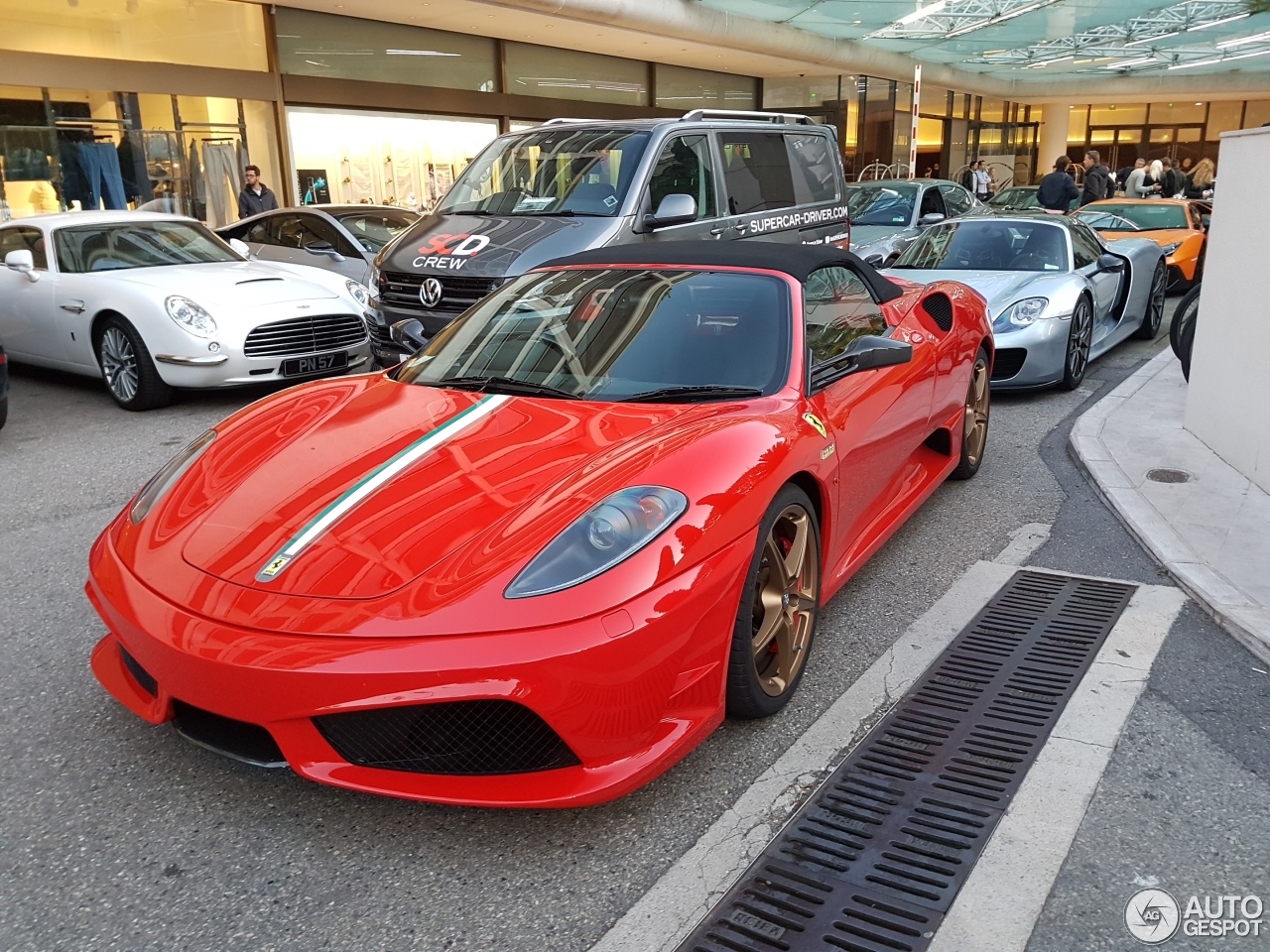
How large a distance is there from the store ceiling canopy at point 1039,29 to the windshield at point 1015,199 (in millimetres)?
3249

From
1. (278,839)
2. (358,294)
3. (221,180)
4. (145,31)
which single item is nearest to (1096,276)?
(358,294)

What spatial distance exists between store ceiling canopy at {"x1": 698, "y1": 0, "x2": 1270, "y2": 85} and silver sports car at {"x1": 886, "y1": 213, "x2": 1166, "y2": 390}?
10.3 meters

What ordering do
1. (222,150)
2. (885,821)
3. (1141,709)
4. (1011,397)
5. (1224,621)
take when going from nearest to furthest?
(885,821) → (1141,709) → (1224,621) → (1011,397) → (222,150)

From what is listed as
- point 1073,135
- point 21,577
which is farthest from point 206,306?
point 1073,135

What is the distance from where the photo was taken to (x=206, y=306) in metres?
7.41

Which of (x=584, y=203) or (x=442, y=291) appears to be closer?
(x=442, y=291)

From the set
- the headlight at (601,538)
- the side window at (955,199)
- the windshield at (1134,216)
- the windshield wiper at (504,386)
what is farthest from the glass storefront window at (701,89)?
the headlight at (601,538)

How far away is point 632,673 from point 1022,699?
1.54m

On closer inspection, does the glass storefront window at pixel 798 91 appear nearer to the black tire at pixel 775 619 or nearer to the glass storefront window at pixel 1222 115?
the glass storefront window at pixel 1222 115

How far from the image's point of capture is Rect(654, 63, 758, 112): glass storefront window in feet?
80.9

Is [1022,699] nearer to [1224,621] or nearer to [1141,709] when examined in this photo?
[1141,709]

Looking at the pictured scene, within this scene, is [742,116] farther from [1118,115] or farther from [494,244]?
[1118,115]

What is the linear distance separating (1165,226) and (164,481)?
13.7 meters

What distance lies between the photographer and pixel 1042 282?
26.0 ft
